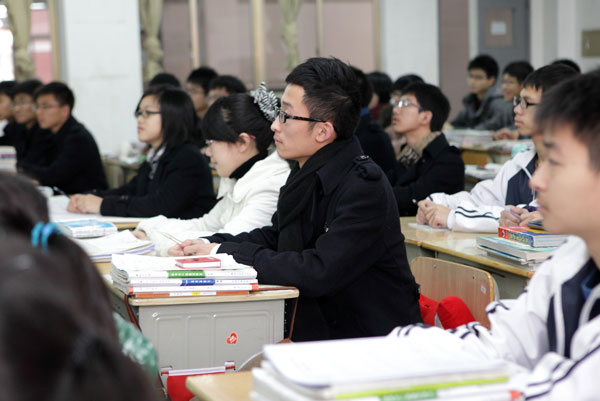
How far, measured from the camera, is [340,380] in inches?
40.3

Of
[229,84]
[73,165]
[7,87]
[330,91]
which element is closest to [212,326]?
[330,91]

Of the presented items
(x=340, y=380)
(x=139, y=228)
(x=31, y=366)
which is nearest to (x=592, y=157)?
(x=340, y=380)

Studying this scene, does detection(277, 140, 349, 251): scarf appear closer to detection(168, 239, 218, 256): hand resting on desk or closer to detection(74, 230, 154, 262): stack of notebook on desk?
detection(168, 239, 218, 256): hand resting on desk

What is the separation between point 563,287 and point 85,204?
10.8 feet

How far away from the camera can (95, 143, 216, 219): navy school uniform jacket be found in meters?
3.93

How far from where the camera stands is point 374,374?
1052 millimetres

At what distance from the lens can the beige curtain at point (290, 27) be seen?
32.1 feet

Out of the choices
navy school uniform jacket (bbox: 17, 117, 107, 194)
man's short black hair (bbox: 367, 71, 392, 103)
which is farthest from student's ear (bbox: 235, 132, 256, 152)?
man's short black hair (bbox: 367, 71, 392, 103)

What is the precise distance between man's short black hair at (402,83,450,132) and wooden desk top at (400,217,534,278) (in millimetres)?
1177

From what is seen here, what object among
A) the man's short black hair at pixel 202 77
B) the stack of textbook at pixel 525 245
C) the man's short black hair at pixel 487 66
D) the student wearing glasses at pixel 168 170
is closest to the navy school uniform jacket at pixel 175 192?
the student wearing glasses at pixel 168 170

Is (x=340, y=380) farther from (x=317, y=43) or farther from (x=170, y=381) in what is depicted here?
(x=317, y=43)

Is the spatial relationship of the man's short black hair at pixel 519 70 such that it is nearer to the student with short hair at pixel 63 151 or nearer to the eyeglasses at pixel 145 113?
the student with short hair at pixel 63 151

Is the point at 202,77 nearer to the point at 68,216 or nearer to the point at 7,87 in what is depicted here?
the point at 7,87

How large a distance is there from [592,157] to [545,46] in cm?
933
